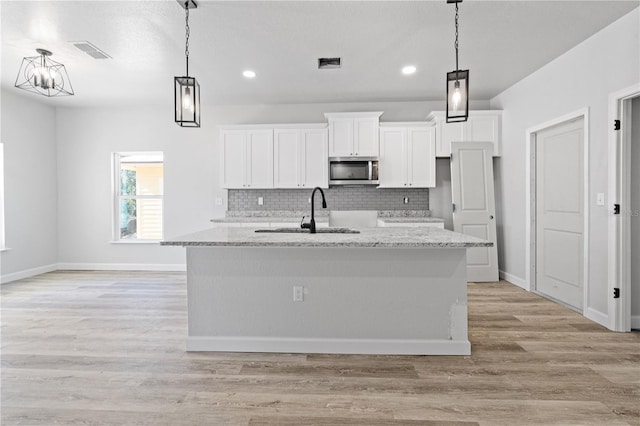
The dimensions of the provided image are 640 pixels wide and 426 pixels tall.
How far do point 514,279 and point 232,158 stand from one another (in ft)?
14.5

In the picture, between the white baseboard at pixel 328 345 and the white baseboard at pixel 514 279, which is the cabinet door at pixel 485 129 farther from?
the white baseboard at pixel 328 345

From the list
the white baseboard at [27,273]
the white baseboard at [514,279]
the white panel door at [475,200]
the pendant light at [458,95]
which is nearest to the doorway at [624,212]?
the white baseboard at [514,279]

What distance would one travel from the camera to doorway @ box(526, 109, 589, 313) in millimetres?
3688

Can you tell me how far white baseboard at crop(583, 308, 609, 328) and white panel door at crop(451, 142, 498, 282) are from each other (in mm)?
1619

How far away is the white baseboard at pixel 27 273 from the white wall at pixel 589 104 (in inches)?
280

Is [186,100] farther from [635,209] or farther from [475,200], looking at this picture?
[475,200]

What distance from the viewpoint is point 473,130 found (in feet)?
17.4

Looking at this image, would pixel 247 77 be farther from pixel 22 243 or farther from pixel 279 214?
pixel 22 243

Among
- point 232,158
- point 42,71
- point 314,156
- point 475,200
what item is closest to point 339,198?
point 314,156

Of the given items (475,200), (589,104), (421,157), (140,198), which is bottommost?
(475,200)

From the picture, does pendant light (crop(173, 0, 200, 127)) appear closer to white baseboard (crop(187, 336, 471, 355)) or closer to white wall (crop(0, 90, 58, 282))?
white baseboard (crop(187, 336, 471, 355))

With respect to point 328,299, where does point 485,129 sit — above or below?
above

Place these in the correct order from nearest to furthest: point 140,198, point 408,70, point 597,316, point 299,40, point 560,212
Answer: point 597,316 → point 299,40 → point 560,212 → point 408,70 → point 140,198

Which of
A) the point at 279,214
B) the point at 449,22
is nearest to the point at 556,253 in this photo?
the point at 449,22
